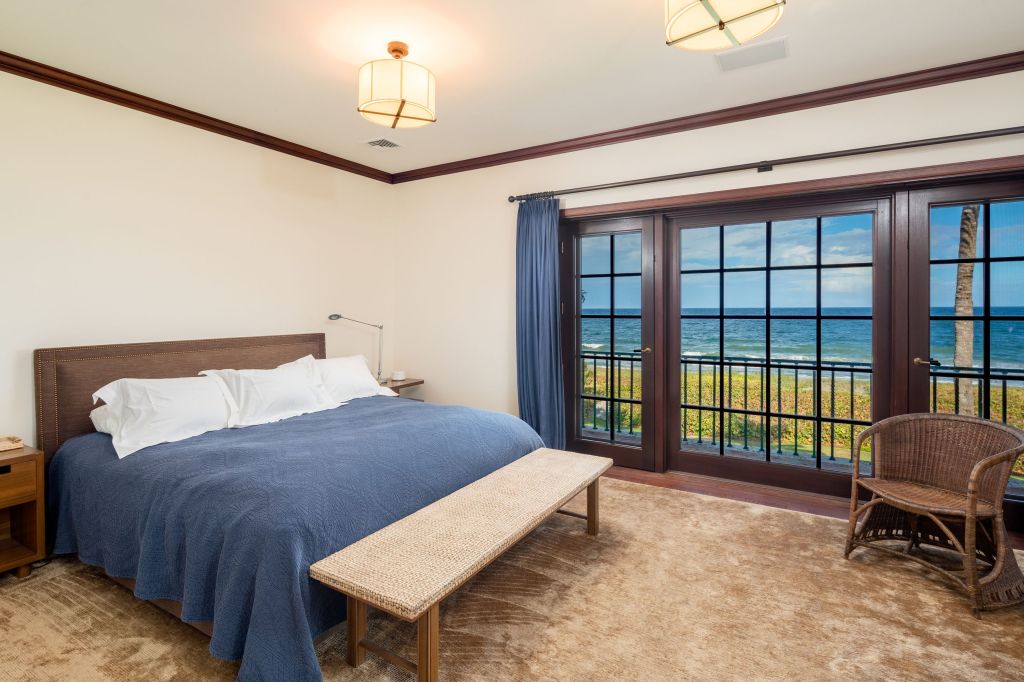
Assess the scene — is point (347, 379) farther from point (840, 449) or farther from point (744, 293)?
point (840, 449)

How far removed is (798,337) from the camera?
366cm

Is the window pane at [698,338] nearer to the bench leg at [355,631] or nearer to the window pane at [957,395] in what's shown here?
the window pane at [957,395]

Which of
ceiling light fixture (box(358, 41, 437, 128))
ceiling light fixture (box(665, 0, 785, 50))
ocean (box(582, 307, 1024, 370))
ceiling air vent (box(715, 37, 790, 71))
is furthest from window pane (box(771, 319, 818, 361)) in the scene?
ceiling light fixture (box(358, 41, 437, 128))

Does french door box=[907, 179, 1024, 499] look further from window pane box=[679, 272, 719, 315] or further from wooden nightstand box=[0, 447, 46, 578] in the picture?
wooden nightstand box=[0, 447, 46, 578]

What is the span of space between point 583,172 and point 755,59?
59.7 inches

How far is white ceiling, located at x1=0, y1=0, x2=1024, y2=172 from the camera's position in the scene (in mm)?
2389

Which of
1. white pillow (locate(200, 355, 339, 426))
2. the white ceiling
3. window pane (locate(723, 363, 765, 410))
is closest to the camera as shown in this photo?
the white ceiling

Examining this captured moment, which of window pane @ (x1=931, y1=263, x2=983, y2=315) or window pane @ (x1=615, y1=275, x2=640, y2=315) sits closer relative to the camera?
window pane @ (x1=931, y1=263, x2=983, y2=315)

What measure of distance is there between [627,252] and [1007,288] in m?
2.24

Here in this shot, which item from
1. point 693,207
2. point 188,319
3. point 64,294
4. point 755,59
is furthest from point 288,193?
point 755,59

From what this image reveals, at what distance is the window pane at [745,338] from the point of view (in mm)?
3791

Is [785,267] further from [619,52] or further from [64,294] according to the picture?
[64,294]

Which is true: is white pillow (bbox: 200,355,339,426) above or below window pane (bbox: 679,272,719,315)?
below

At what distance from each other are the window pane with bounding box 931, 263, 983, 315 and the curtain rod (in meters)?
0.70
